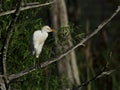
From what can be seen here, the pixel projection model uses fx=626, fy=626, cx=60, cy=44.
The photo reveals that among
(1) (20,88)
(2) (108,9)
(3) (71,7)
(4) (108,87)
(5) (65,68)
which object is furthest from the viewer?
(2) (108,9)

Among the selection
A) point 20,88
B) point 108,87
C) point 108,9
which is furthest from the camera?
point 108,9

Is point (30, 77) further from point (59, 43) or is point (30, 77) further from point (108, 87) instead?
point (108, 87)

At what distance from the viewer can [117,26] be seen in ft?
33.9

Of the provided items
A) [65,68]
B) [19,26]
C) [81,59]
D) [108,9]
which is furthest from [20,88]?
[108,9]

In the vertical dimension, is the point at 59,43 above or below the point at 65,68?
above

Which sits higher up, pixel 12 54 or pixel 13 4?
pixel 13 4

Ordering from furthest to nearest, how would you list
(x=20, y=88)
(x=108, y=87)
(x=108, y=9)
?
(x=108, y=9) < (x=108, y=87) < (x=20, y=88)

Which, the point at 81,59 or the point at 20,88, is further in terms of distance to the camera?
the point at 81,59

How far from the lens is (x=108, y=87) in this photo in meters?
7.36

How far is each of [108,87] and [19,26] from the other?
115 inches

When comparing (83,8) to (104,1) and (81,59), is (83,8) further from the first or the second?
(81,59)

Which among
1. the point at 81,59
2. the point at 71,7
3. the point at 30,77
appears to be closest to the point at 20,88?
the point at 30,77

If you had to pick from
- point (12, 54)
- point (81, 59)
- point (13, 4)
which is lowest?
point (81, 59)

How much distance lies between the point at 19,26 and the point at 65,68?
1562mm
